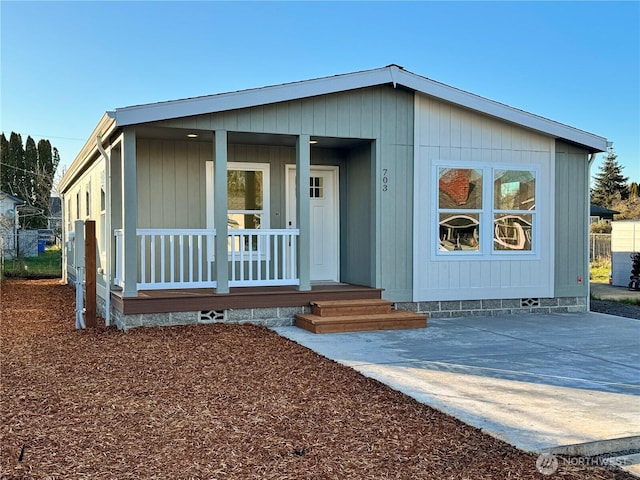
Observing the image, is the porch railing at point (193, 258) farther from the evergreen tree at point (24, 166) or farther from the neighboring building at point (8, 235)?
the evergreen tree at point (24, 166)

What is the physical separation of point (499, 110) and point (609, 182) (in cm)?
3777

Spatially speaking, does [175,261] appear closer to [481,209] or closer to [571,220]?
[481,209]

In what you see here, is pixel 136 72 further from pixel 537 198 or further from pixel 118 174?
pixel 537 198

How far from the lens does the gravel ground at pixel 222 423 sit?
3.09m

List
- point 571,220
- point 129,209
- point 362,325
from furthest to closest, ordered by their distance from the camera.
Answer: point 571,220, point 362,325, point 129,209

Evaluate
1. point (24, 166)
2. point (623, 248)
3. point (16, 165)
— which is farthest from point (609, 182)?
point (16, 165)

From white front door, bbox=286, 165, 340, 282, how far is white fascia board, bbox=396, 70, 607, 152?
2.09m

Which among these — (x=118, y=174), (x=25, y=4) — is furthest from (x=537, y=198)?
(x=25, y=4)

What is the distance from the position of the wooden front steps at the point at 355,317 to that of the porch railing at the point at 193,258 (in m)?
0.79

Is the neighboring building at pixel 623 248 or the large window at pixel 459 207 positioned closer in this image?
the large window at pixel 459 207

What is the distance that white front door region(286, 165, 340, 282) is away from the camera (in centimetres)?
989

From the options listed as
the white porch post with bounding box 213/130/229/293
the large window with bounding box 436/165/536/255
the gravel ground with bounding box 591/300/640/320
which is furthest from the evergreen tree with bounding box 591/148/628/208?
the white porch post with bounding box 213/130/229/293

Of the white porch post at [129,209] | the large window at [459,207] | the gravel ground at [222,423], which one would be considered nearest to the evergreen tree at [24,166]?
the white porch post at [129,209]

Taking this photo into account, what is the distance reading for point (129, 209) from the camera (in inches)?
296
